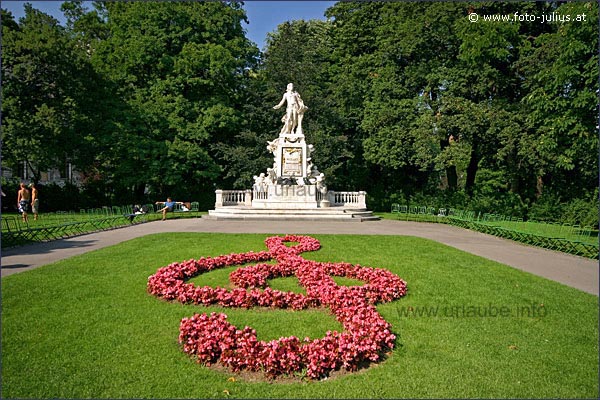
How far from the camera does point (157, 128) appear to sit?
28.6 m

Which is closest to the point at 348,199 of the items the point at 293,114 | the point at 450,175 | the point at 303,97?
the point at 293,114

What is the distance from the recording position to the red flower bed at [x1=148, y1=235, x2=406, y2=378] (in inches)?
180

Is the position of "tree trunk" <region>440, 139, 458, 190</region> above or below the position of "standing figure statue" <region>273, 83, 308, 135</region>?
below

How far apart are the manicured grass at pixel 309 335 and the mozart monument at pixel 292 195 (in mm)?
12441

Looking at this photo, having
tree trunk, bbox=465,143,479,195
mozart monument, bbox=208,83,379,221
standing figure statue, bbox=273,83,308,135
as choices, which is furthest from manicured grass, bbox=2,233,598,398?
tree trunk, bbox=465,143,479,195

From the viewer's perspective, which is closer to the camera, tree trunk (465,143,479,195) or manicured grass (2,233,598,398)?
manicured grass (2,233,598,398)

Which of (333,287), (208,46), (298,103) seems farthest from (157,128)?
(333,287)

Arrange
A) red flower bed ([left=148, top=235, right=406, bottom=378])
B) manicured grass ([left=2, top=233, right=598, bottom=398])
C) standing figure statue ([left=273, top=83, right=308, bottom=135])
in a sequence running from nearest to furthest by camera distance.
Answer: manicured grass ([left=2, top=233, right=598, bottom=398]), red flower bed ([left=148, top=235, right=406, bottom=378]), standing figure statue ([left=273, top=83, right=308, bottom=135])

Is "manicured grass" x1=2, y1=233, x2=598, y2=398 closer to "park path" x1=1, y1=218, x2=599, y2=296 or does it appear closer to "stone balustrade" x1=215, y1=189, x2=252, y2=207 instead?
"park path" x1=1, y1=218, x2=599, y2=296

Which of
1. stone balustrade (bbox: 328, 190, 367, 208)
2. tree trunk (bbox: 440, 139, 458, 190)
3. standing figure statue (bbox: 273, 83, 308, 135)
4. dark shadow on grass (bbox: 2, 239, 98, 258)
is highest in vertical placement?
standing figure statue (bbox: 273, 83, 308, 135)

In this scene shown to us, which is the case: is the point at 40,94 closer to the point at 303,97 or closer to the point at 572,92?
the point at 303,97

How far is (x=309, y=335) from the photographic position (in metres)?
5.43

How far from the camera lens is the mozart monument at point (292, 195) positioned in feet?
70.3

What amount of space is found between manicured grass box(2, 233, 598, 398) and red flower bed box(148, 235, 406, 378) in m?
0.17
